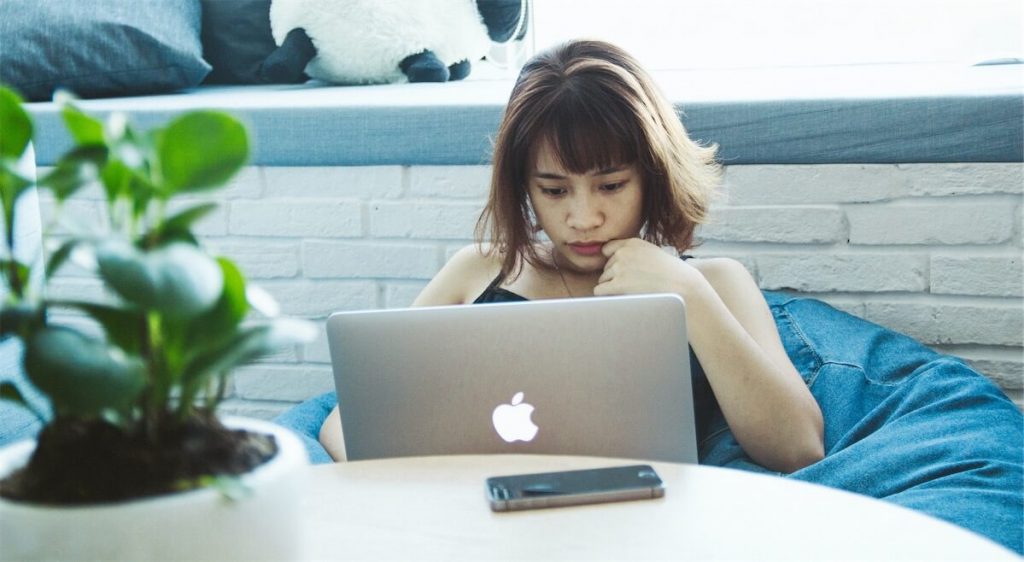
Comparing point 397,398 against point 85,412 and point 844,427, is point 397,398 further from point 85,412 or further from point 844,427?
point 844,427

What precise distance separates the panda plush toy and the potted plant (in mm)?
1625

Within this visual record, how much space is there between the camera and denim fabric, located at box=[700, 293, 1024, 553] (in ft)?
3.67

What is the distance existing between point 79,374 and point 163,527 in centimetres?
10

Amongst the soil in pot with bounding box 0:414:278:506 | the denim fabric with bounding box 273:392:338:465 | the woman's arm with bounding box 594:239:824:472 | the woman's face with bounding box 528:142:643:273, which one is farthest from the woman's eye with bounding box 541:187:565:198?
the soil in pot with bounding box 0:414:278:506

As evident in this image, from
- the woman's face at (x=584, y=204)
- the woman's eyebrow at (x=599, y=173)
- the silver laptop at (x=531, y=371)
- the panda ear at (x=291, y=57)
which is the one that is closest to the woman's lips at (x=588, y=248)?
the woman's face at (x=584, y=204)

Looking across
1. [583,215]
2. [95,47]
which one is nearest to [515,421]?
[583,215]

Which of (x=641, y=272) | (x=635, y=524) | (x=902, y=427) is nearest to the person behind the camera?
(x=635, y=524)

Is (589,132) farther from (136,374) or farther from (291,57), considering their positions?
(136,374)

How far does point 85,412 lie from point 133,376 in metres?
0.03

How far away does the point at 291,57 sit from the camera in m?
2.16

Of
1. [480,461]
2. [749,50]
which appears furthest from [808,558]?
[749,50]

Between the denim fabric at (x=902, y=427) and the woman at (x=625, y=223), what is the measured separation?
2.8 inches

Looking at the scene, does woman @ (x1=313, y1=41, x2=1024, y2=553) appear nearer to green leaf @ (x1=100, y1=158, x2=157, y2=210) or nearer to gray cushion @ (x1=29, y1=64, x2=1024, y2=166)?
gray cushion @ (x1=29, y1=64, x2=1024, y2=166)

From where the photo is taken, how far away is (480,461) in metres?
0.88
